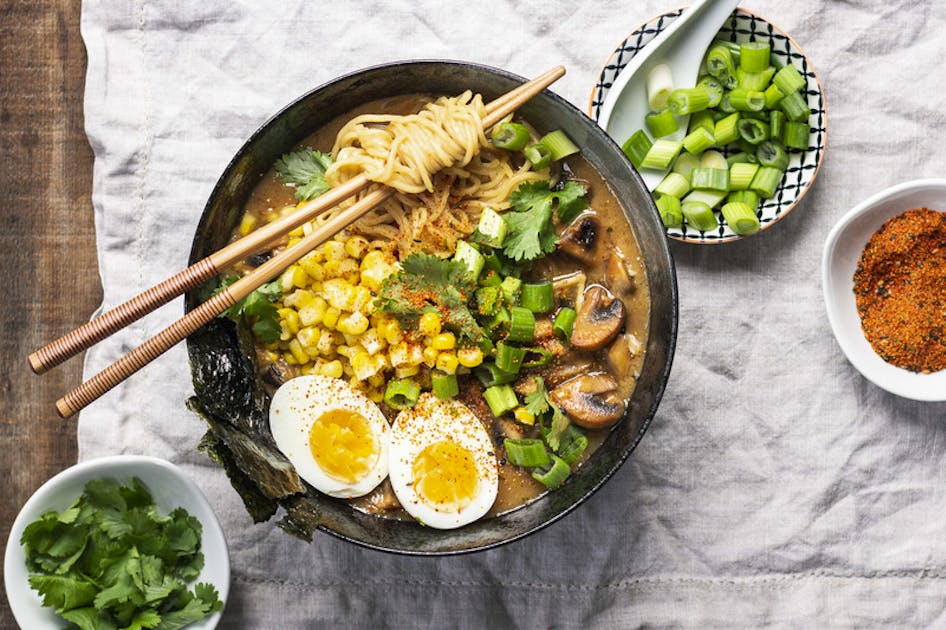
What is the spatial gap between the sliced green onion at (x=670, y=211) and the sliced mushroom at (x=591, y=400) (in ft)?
2.10

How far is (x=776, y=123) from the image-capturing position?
3.26 m

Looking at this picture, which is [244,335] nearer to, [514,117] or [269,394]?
[269,394]

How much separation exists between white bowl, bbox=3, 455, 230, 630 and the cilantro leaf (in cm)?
109

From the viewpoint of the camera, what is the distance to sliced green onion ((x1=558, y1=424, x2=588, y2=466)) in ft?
9.96

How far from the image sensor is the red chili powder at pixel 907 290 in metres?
3.24

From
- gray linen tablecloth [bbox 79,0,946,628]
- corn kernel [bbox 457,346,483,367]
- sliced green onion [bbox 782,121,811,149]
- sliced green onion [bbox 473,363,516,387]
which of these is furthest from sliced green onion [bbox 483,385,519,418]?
sliced green onion [bbox 782,121,811,149]

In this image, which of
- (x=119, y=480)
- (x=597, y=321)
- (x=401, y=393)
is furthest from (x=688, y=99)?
(x=119, y=480)

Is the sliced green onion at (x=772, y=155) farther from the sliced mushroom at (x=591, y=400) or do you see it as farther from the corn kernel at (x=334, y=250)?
the corn kernel at (x=334, y=250)

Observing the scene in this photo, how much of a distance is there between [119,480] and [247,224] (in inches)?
40.5

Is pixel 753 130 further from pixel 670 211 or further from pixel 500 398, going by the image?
pixel 500 398

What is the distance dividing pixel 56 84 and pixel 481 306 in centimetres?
200

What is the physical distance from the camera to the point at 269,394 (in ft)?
10.2

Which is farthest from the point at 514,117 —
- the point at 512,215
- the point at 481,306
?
the point at 481,306

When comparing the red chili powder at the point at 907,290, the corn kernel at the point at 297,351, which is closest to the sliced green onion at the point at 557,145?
the corn kernel at the point at 297,351
